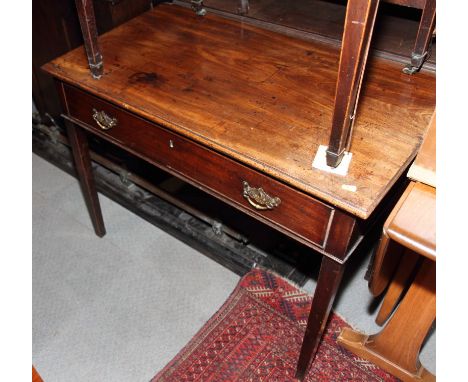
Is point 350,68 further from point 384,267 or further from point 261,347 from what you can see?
point 261,347

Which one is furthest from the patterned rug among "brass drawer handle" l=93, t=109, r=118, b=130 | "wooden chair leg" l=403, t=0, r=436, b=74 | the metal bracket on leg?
the metal bracket on leg

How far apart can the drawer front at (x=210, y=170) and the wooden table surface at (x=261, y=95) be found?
0.06 m

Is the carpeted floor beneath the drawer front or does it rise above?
beneath

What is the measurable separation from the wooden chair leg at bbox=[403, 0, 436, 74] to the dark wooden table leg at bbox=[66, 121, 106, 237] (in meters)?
1.23

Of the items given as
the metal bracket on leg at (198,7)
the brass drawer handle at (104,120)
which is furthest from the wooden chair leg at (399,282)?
the metal bracket on leg at (198,7)

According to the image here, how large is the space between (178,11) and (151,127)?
2.24ft

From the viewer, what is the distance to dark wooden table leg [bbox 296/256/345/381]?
1329 mm

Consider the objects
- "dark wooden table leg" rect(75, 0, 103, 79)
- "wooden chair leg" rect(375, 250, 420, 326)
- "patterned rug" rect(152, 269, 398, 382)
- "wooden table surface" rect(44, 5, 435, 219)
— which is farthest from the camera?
"patterned rug" rect(152, 269, 398, 382)

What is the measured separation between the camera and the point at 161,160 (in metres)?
1.56

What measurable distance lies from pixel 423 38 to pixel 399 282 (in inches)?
32.9

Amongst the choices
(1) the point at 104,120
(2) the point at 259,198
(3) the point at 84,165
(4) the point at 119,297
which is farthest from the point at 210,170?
(4) the point at 119,297

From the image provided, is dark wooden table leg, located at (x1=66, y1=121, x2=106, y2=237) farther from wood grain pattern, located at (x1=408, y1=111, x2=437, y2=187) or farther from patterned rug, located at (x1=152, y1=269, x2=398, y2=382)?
wood grain pattern, located at (x1=408, y1=111, x2=437, y2=187)
